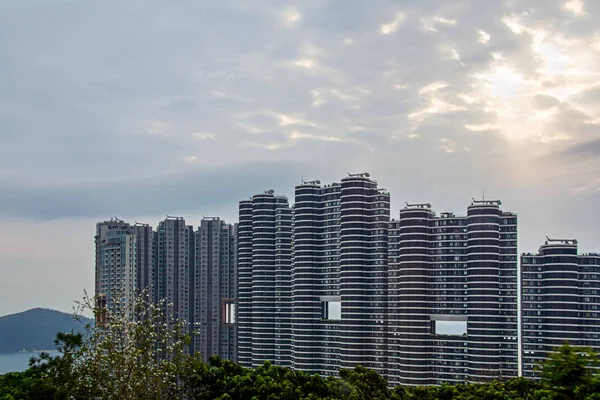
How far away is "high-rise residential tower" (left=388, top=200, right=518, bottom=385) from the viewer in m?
35.2

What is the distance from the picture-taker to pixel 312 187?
44.2m

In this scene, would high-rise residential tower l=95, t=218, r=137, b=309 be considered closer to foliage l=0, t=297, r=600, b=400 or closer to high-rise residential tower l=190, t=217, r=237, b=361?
high-rise residential tower l=190, t=217, r=237, b=361

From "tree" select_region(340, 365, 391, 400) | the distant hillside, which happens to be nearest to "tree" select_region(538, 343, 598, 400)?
"tree" select_region(340, 365, 391, 400)

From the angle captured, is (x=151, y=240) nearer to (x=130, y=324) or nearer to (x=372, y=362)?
(x=372, y=362)

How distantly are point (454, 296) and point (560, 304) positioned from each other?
542 centimetres

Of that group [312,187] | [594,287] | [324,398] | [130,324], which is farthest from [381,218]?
[130,324]

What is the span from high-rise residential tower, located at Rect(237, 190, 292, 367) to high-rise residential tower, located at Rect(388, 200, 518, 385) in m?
8.98

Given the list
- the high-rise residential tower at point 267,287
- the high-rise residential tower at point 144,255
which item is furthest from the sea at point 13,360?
the high-rise residential tower at point 267,287

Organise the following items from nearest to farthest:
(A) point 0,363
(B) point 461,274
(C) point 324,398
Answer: (C) point 324,398 < (B) point 461,274 < (A) point 0,363

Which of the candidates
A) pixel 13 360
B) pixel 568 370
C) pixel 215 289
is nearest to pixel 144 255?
pixel 215 289

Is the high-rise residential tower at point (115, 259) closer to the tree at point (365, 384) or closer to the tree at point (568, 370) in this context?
the tree at point (365, 384)

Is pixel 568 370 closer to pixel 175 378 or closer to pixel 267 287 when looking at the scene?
pixel 175 378

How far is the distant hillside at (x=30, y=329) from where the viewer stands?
105 m

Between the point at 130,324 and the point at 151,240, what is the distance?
4223cm
